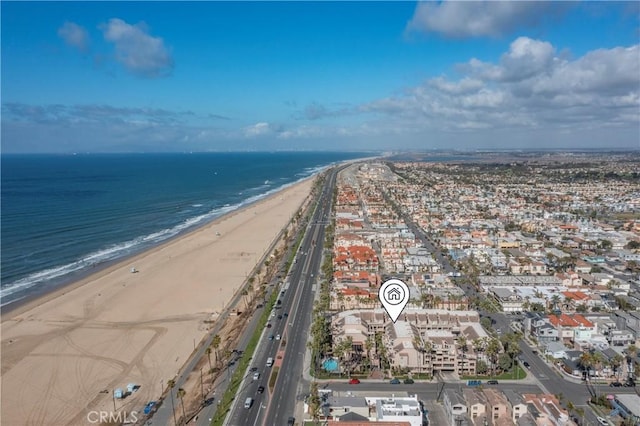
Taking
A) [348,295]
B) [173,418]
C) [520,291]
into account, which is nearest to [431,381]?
[348,295]

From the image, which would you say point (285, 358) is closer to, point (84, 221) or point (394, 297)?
point (394, 297)

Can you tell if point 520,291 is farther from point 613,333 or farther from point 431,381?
point 431,381

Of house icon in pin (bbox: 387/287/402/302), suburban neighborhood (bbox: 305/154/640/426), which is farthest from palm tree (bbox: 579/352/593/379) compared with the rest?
house icon in pin (bbox: 387/287/402/302)

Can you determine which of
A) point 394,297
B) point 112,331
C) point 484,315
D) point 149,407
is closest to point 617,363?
point 484,315

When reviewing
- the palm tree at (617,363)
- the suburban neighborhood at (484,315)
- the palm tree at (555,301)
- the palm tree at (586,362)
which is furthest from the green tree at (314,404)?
the palm tree at (555,301)

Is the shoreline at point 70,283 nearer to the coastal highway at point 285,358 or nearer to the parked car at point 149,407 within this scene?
the parked car at point 149,407
